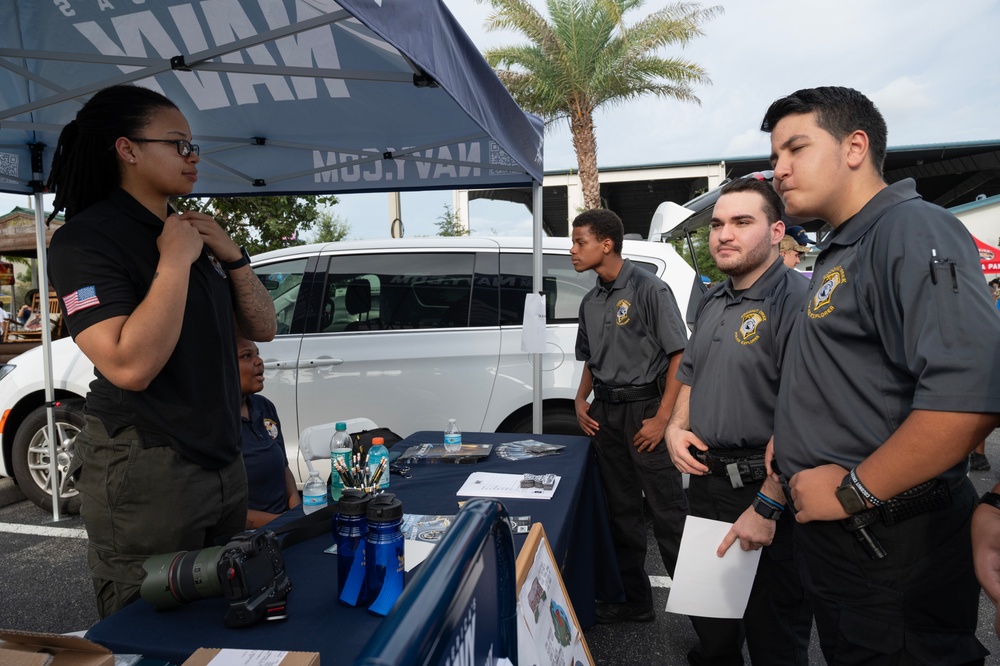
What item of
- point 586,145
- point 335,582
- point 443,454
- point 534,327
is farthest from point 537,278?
point 586,145

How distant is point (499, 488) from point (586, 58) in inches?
499

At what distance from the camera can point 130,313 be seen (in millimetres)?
1391

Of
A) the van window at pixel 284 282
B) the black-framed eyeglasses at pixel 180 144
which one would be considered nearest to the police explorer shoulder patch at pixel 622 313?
the black-framed eyeglasses at pixel 180 144

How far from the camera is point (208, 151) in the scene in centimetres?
355

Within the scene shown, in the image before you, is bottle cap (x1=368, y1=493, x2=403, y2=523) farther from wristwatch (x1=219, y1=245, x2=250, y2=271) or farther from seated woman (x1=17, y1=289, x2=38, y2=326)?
seated woman (x1=17, y1=289, x2=38, y2=326)

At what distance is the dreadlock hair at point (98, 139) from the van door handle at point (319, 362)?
2.28 metres

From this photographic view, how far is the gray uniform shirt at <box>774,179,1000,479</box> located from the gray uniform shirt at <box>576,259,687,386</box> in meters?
1.30

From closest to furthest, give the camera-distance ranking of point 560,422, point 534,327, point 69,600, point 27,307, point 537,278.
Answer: point 69,600 < point 534,327 < point 537,278 < point 560,422 < point 27,307

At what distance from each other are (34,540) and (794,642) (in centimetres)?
423

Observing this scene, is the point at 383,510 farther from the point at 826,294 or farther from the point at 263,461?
the point at 263,461

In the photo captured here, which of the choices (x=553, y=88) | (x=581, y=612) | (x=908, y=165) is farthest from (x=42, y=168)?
(x=908, y=165)

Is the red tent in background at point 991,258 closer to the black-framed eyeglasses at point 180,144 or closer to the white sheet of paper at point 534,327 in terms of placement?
the white sheet of paper at point 534,327

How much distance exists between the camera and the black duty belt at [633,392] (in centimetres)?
286

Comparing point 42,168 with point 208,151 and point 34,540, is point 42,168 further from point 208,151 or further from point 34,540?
point 34,540
